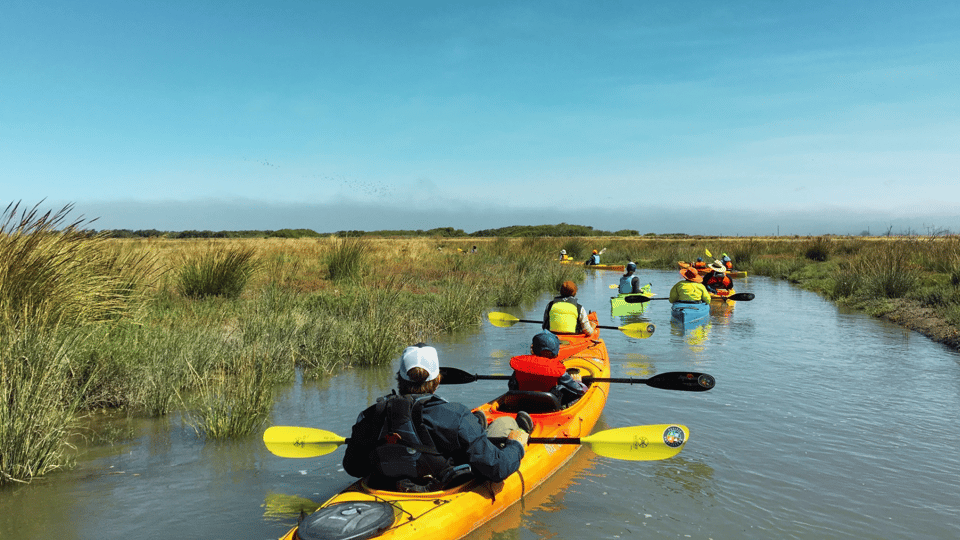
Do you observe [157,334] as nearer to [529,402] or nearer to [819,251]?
[529,402]

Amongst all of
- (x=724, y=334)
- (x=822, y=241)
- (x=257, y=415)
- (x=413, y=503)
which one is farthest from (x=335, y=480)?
(x=822, y=241)

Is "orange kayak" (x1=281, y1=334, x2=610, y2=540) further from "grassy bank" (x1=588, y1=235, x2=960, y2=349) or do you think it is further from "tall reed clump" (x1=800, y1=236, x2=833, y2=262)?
"tall reed clump" (x1=800, y1=236, x2=833, y2=262)

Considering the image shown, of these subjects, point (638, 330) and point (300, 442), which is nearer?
point (300, 442)

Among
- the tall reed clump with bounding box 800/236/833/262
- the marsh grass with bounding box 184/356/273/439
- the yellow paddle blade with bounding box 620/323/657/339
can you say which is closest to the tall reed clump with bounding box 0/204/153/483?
the marsh grass with bounding box 184/356/273/439

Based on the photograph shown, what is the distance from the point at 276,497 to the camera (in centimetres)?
532

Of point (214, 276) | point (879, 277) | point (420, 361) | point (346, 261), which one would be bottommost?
point (879, 277)

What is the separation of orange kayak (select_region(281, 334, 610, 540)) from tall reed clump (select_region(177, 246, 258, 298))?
28.0 feet

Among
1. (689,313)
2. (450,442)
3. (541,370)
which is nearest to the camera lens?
(450,442)

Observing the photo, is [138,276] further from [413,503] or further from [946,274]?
[946,274]

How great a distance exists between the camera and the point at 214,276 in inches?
506

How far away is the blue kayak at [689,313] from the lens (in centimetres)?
1477

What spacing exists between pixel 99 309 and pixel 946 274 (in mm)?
20569

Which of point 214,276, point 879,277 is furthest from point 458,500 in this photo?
point 879,277

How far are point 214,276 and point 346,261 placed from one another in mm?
4375
